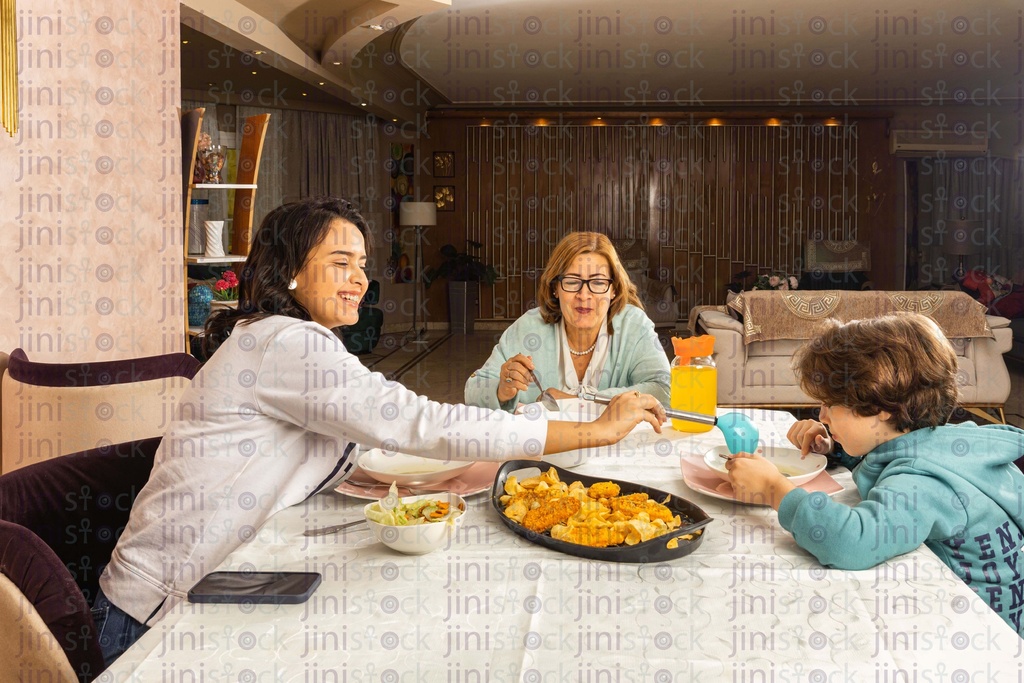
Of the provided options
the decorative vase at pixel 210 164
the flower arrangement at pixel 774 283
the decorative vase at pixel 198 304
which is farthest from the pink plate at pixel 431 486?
the flower arrangement at pixel 774 283

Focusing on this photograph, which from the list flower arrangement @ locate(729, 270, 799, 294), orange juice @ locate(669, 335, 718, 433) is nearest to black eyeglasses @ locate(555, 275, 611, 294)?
orange juice @ locate(669, 335, 718, 433)

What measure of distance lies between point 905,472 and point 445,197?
977cm

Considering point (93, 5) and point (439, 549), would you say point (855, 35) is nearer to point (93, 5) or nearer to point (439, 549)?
point (93, 5)

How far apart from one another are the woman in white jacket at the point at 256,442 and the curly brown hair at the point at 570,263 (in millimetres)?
1197

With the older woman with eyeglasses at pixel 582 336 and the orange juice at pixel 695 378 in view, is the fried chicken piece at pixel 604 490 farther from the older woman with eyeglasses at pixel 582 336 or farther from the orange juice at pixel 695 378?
the older woman with eyeglasses at pixel 582 336

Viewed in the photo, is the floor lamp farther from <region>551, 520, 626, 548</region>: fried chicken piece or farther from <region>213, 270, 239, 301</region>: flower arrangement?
<region>551, 520, 626, 548</region>: fried chicken piece

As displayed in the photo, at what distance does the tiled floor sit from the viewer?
19.5ft

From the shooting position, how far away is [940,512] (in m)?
1.15

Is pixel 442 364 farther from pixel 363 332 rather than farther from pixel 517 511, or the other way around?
pixel 517 511

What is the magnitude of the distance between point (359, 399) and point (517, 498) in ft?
0.92

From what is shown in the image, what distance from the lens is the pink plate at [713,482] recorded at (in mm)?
1352

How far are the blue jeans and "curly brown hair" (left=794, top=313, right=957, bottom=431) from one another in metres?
1.13

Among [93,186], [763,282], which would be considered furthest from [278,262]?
[763,282]

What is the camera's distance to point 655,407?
1542 mm
